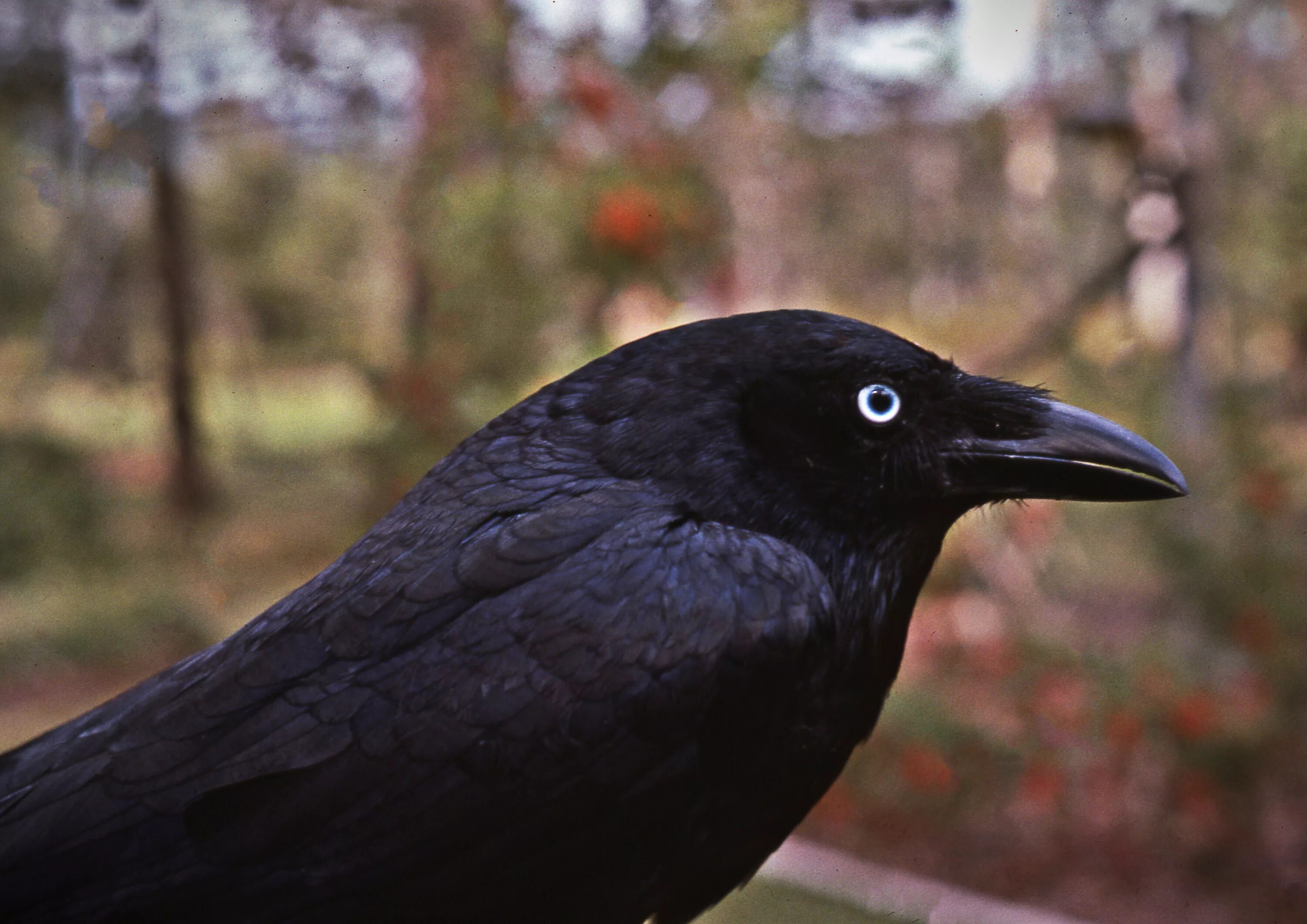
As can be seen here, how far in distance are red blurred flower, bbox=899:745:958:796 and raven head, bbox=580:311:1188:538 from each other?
384 cm

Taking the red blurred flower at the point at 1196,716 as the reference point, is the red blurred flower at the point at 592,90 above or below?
above

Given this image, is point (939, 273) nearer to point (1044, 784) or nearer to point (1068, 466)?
point (1044, 784)

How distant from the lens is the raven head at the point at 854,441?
165 centimetres

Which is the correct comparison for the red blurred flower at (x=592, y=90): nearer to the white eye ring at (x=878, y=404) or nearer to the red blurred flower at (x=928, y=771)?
the white eye ring at (x=878, y=404)

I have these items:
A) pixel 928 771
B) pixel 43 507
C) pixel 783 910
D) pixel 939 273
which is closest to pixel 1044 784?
pixel 928 771

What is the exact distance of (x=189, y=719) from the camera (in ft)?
5.07

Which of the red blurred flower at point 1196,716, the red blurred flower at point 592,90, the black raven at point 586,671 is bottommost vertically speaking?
the red blurred flower at point 1196,716

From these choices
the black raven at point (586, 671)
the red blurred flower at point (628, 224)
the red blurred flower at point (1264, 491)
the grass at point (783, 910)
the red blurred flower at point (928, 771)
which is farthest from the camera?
the red blurred flower at point (928, 771)

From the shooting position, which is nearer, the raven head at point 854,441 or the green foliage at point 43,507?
the raven head at point 854,441

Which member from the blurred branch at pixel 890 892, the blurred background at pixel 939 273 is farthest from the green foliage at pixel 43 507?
the blurred branch at pixel 890 892

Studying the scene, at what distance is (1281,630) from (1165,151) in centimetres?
208

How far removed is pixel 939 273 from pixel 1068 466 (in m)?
5.19

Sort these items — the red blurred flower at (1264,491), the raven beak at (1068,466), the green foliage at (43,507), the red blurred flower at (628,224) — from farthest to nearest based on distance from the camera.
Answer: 1. the green foliage at (43,507)
2. the red blurred flower at (1264,491)
3. the red blurred flower at (628,224)
4. the raven beak at (1068,466)

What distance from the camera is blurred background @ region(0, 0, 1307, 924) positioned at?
4.17 metres
